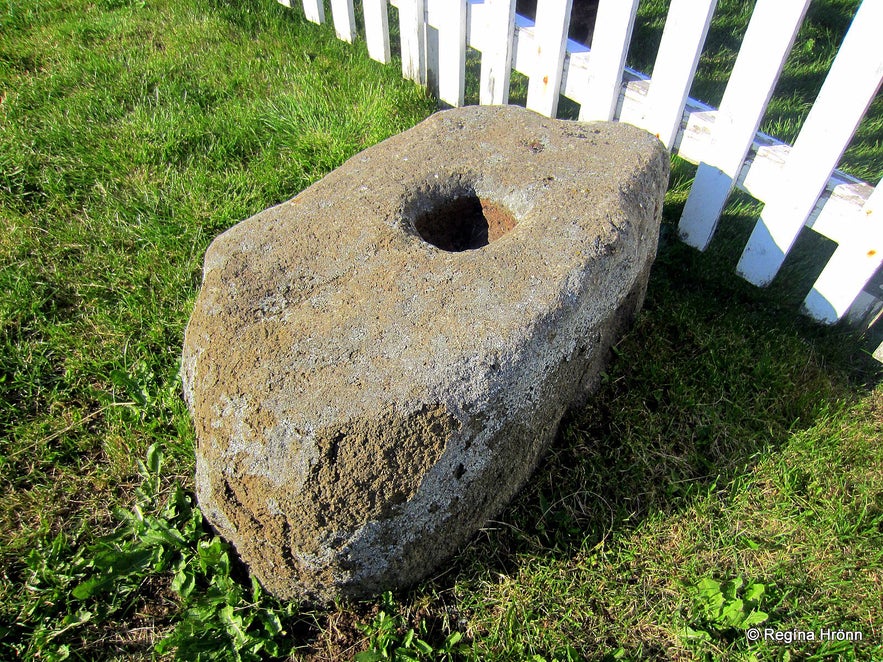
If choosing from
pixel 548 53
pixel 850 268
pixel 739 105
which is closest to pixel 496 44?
pixel 548 53

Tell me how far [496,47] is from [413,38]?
1.87ft

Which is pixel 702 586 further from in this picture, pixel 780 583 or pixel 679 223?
pixel 679 223

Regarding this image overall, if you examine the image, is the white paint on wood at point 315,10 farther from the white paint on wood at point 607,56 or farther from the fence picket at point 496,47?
the white paint on wood at point 607,56

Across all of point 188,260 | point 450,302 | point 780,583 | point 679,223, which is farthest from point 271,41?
point 780,583

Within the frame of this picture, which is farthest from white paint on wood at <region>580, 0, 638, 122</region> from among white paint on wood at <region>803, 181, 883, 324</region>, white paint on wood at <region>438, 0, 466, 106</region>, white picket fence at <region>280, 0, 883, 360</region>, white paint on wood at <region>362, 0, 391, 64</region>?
white paint on wood at <region>362, 0, 391, 64</region>

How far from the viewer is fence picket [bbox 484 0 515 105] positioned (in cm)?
299

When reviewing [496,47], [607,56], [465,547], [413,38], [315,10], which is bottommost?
[465,547]

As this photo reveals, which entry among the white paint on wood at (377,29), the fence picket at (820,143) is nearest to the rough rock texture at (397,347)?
the fence picket at (820,143)

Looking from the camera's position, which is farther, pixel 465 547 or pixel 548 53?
pixel 548 53

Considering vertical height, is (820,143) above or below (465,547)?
above

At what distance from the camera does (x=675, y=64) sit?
2570 millimetres

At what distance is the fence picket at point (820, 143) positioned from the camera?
2.10m

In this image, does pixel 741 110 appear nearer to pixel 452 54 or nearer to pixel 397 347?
pixel 452 54

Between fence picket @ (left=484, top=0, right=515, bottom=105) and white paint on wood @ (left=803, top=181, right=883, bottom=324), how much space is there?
168 centimetres
